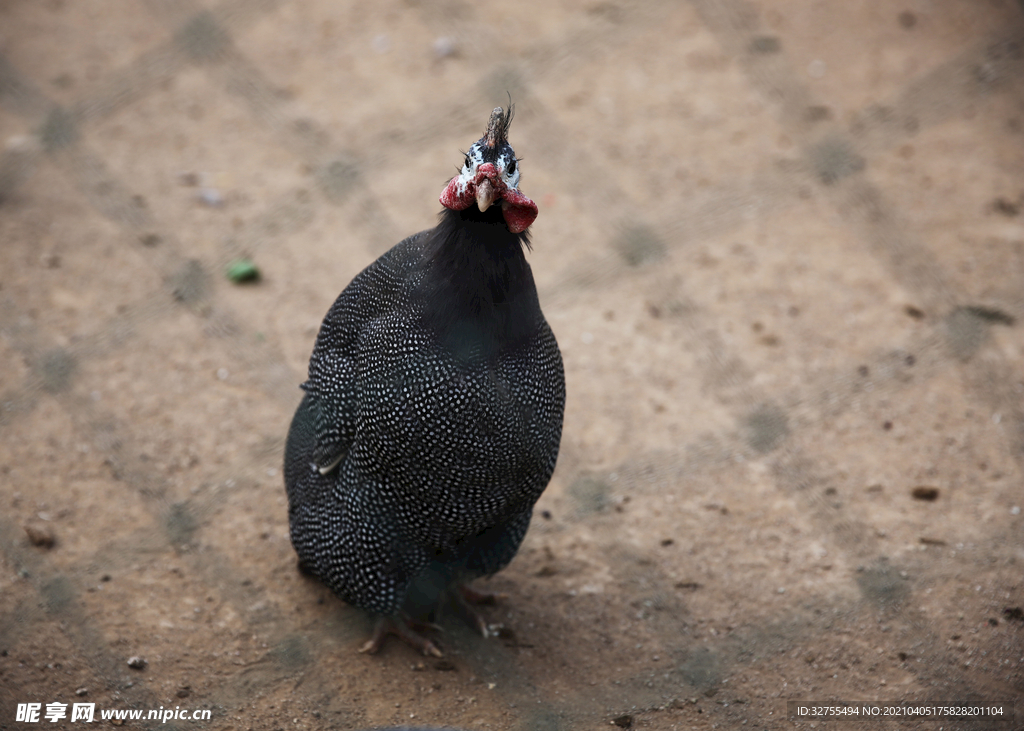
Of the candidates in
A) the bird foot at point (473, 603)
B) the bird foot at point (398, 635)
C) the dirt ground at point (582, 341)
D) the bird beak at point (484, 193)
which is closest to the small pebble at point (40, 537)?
the dirt ground at point (582, 341)

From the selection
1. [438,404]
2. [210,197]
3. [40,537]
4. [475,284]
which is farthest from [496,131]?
[210,197]

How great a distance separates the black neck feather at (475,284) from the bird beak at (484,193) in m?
0.11

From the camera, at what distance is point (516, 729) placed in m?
3.04

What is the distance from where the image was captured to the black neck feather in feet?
8.80

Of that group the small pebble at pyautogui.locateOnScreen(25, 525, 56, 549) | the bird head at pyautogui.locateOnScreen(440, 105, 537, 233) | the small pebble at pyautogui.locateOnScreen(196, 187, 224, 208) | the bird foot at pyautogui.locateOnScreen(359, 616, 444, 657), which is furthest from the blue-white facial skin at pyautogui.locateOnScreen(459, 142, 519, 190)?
the small pebble at pyautogui.locateOnScreen(196, 187, 224, 208)

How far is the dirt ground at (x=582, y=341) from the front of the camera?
3.26m

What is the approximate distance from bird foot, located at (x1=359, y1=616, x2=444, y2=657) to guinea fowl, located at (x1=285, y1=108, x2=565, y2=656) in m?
0.03

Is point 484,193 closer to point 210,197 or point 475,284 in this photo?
point 475,284

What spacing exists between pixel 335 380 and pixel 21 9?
4987 millimetres

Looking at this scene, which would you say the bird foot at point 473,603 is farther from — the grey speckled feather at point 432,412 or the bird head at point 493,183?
the bird head at point 493,183

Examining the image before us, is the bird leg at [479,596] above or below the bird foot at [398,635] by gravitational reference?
above

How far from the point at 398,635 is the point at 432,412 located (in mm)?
1028

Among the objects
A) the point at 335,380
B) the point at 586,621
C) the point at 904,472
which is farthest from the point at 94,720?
the point at 904,472

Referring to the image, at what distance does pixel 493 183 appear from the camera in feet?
8.29
